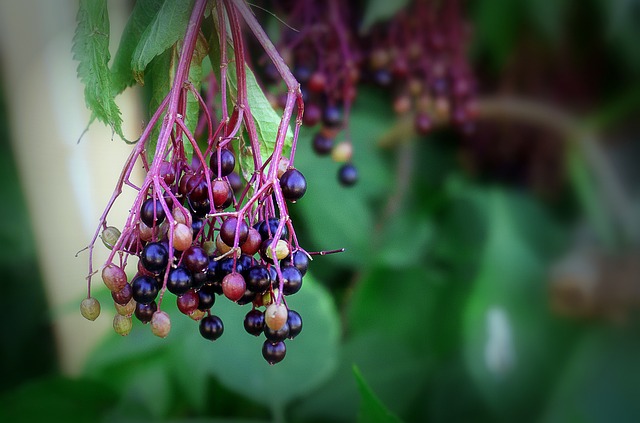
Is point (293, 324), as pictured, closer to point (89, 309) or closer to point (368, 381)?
point (89, 309)

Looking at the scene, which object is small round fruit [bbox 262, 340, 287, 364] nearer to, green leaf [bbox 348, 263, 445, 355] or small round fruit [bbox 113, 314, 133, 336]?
small round fruit [bbox 113, 314, 133, 336]

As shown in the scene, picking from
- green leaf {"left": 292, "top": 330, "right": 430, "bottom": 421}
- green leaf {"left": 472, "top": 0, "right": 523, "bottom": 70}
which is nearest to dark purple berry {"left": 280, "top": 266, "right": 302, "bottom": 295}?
green leaf {"left": 292, "top": 330, "right": 430, "bottom": 421}

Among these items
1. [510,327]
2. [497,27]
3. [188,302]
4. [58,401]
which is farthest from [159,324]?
[497,27]

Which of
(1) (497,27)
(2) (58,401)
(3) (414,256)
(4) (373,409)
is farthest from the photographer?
(1) (497,27)

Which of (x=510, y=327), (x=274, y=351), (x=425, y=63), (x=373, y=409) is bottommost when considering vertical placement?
(x=510, y=327)

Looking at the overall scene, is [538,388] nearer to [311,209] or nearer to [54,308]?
[311,209]

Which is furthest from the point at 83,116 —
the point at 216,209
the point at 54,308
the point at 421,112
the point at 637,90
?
the point at 637,90

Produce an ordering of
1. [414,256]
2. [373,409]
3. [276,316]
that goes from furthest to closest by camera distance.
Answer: [414,256], [373,409], [276,316]

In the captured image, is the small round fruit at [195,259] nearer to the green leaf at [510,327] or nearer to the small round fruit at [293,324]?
the small round fruit at [293,324]
